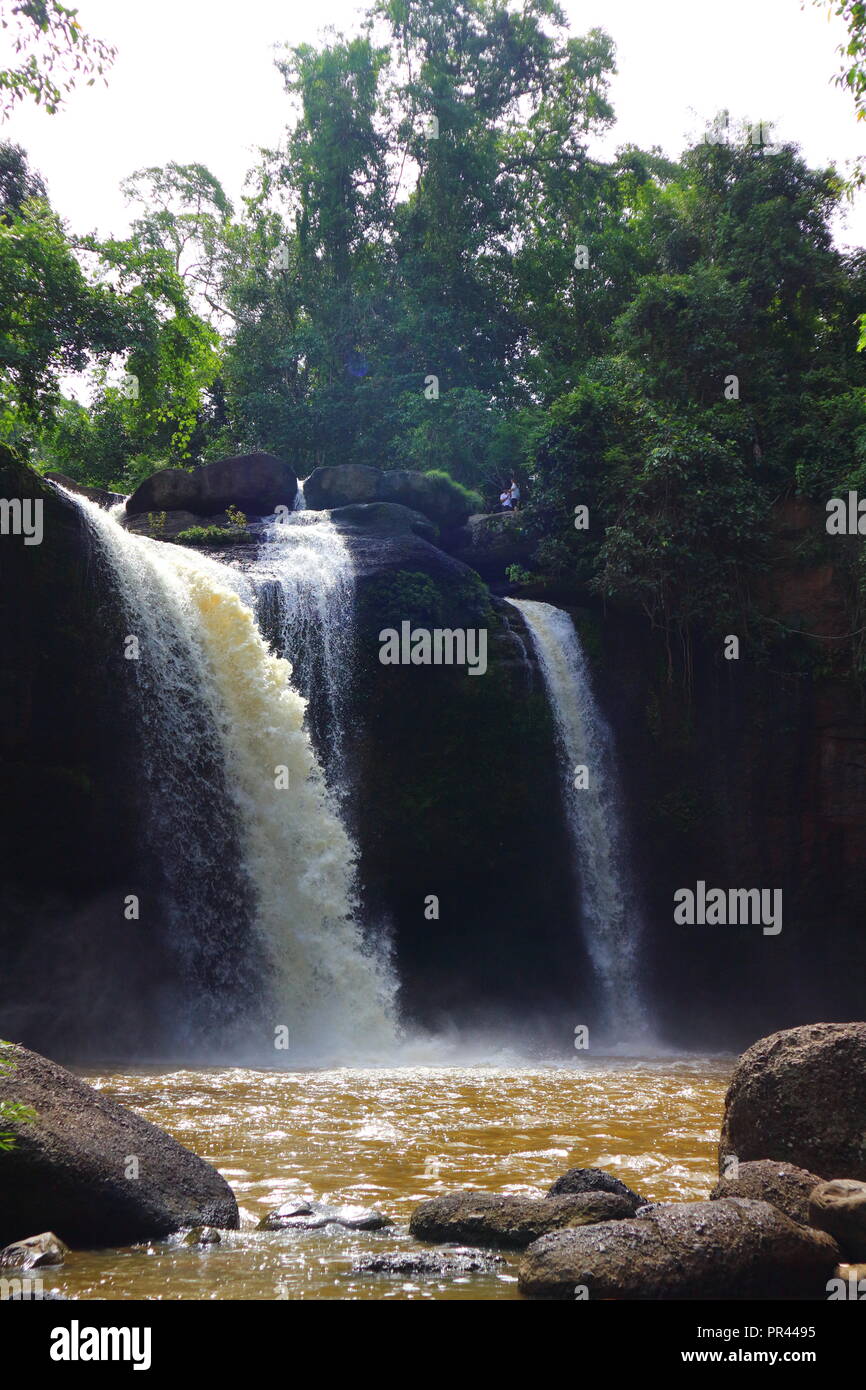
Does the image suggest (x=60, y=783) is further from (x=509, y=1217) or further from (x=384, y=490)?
(x=384, y=490)

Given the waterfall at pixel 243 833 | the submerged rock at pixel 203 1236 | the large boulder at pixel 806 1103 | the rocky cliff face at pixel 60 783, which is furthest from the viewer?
the waterfall at pixel 243 833

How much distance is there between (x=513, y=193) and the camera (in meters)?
34.2

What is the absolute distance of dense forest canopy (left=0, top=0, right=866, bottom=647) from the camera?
A: 18.6m

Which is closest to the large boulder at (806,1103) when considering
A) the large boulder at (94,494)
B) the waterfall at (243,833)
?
the waterfall at (243,833)

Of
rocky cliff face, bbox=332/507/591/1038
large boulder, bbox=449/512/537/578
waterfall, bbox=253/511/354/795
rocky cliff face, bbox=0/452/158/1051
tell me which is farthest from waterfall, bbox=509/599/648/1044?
rocky cliff face, bbox=0/452/158/1051

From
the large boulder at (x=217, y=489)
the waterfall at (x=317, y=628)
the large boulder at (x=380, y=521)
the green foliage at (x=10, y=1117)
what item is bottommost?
the green foliage at (x=10, y=1117)

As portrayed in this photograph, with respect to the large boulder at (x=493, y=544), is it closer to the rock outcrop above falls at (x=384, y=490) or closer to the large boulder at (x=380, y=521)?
the rock outcrop above falls at (x=384, y=490)

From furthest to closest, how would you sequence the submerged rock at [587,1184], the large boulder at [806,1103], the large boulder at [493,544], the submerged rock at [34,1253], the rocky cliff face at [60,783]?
the large boulder at [493,544]
the rocky cliff face at [60,783]
the large boulder at [806,1103]
the submerged rock at [587,1184]
the submerged rock at [34,1253]

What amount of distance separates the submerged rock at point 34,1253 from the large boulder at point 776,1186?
3371 millimetres

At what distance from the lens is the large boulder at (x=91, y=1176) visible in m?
5.38

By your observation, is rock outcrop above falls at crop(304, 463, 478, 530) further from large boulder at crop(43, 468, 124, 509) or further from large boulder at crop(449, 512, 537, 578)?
large boulder at crop(43, 468, 124, 509)
